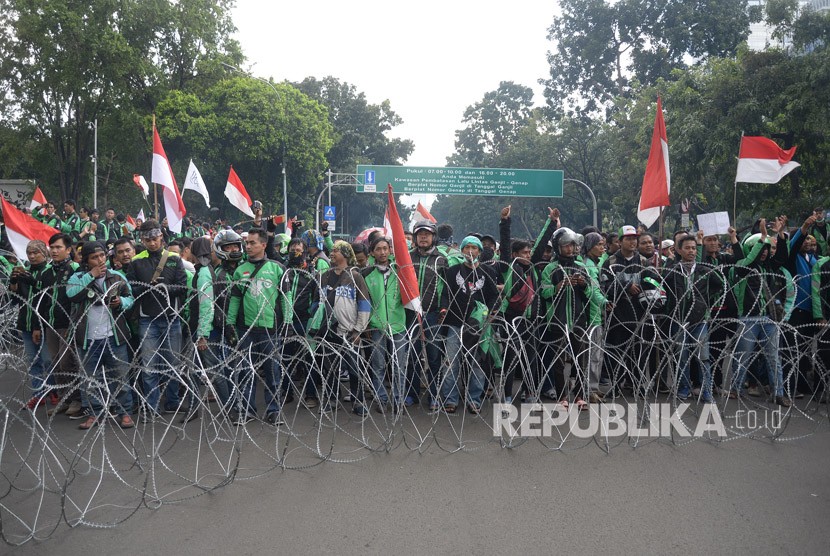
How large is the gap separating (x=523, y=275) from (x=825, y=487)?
350 cm

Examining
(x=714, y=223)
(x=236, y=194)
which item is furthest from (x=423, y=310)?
(x=236, y=194)

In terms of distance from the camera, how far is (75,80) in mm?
29750

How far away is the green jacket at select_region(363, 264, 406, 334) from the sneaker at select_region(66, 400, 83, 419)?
124 inches

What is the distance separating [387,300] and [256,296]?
52.3 inches

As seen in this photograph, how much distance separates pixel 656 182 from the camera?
9.38 metres

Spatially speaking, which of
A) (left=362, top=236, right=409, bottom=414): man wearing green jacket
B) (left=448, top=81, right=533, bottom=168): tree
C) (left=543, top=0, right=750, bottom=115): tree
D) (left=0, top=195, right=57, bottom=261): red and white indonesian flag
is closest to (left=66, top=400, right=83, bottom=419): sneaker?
(left=0, top=195, right=57, bottom=261): red and white indonesian flag

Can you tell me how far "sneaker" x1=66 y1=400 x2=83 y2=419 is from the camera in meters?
7.27

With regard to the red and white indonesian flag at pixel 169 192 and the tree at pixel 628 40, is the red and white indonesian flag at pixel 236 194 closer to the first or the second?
→ the red and white indonesian flag at pixel 169 192

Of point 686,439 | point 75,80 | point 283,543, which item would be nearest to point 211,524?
point 283,543

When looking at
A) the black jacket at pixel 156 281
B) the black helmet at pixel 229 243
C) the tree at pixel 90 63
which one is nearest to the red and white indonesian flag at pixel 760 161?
the black helmet at pixel 229 243

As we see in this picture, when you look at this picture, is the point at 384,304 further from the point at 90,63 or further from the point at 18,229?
the point at 90,63

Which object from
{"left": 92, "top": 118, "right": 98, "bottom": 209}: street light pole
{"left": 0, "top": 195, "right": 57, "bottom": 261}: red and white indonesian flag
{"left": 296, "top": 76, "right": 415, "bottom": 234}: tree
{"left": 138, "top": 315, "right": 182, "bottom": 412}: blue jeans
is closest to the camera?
{"left": 138, "top": 315, "right": 182, "bottom": 412}: blue jeans

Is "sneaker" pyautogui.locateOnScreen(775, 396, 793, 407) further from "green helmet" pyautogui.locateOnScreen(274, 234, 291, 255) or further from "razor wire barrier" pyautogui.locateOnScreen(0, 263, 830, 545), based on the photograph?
"green helmet" pyautogui.locateOnScreen(274, 234, 291, 255)

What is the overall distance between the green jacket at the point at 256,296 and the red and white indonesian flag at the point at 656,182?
4.95 metres
